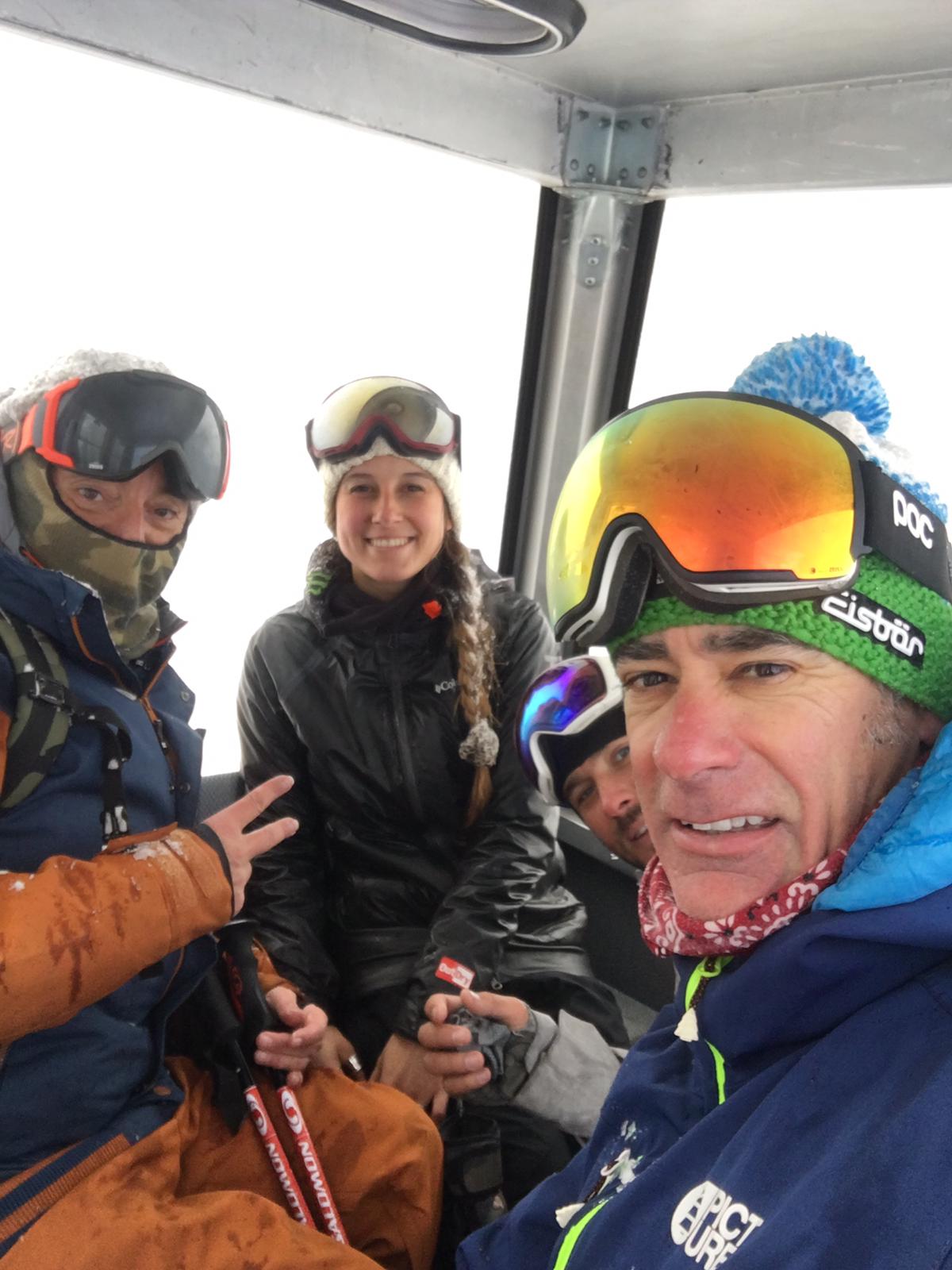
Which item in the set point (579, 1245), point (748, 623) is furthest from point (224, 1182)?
point (748, 623)

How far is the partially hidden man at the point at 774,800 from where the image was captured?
0.79 metres

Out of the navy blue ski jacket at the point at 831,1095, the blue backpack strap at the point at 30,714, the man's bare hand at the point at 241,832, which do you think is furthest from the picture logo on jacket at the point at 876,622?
the blue backpack strap at the point at 30,714

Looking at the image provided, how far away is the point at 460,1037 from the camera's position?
1.92 m

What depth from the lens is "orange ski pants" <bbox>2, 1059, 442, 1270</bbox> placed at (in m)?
1.39

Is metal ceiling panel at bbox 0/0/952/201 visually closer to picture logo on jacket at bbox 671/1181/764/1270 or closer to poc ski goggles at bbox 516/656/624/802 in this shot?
poc ski goggles at bbox 516/656/624/802

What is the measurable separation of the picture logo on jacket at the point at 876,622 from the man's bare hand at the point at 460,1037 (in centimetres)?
124

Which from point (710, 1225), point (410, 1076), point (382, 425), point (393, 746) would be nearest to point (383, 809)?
point (393, 746)

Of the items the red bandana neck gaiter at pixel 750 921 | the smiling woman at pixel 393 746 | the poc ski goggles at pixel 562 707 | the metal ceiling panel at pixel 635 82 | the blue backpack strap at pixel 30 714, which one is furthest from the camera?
the smiling woman at pixel 393 746

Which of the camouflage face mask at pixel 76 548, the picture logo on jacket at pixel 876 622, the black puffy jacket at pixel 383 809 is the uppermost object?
the picture logo on jacket at pixel 876 622

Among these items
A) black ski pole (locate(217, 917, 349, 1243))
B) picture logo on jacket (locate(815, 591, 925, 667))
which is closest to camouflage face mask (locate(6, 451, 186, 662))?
black ski pole (locate(217, 917, 349, 1243))

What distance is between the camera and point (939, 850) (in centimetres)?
81

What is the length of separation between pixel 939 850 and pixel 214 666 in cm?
241

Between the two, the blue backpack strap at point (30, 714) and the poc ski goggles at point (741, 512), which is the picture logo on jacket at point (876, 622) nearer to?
the poc ski goggles at point (741, 512)

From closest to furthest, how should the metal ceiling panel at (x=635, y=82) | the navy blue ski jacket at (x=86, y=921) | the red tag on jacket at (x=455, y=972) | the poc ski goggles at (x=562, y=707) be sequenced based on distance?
the navy blue ski jacket at (x=86, y=921), the poc ski goggles at (x=562, y=707), the metal ceiling panel at (x=635, y=82), the red tag on jacket at (x=455, y=972)
